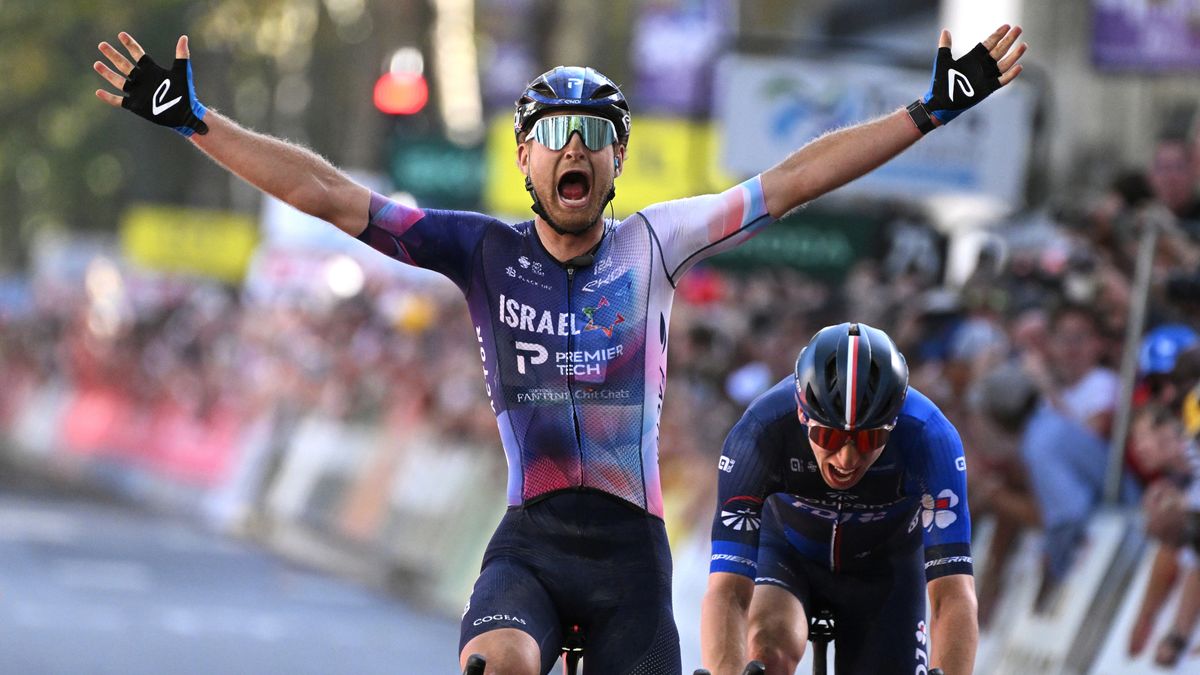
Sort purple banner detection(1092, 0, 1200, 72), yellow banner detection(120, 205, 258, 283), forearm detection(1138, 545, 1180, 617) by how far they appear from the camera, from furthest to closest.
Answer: yellow banner detection(120, 205, 258, 283)
purple banner detection(1092, 0, 1200, 72)
forearm detection(1138, 545, 1180, 617)

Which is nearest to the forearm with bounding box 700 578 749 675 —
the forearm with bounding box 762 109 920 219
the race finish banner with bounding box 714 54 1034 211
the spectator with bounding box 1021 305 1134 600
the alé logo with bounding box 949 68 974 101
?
the forearm with bounding box 762 109 920 219

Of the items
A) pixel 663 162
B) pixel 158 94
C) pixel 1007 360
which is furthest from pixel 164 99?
pixel 663 162

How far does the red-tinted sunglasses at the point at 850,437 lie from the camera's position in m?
6.53

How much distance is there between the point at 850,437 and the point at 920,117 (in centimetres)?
97

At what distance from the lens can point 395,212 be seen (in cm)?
693

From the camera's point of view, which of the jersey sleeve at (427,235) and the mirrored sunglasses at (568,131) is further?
the jersey sleeve at (427,235)

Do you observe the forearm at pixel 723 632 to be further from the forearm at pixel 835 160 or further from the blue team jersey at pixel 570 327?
the forearm at pixel 835 160

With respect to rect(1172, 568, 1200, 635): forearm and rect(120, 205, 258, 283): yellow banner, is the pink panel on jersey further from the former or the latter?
rect(120, 205, 258, 283): yellow banner

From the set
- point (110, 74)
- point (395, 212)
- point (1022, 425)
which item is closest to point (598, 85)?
point (395, 212)

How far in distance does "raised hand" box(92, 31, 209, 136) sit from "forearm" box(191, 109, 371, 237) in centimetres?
7

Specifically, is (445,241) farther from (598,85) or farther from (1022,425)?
(1022,425)

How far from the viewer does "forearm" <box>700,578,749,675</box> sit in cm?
670

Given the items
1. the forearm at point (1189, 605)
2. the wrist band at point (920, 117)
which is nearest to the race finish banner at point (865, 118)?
the forearm at point (1189, 605)

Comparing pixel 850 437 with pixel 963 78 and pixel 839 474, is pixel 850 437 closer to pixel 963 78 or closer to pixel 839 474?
pixel 839 474
